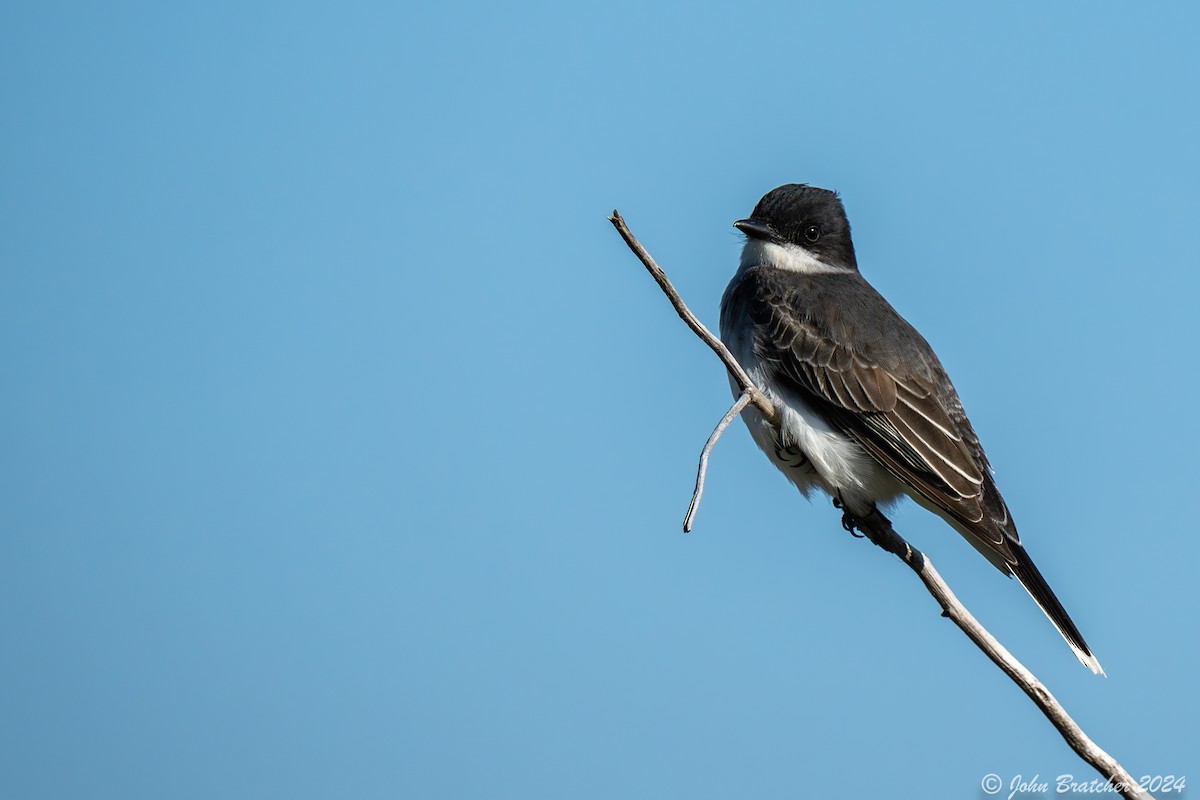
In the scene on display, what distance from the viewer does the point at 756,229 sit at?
8.72m

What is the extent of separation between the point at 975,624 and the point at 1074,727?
2.04ft

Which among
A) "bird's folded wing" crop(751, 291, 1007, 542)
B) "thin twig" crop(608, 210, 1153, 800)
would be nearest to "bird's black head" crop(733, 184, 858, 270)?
"bird's folded wing" crop(751, 291, 1007, 542)

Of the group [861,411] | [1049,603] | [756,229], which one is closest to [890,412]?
[861,411]

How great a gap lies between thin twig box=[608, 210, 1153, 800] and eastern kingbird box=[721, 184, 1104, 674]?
152 cm

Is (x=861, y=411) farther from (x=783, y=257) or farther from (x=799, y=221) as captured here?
(x=799, y=221)

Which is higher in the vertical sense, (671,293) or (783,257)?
(783,257)

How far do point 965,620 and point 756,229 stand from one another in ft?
14.4

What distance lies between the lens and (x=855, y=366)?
25.2ft


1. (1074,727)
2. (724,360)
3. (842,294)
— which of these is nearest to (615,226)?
(724,360)

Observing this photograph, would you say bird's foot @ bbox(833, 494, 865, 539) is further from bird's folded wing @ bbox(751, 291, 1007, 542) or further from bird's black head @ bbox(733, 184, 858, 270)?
bird's black head @ bbox(733, 184, 858, 270)

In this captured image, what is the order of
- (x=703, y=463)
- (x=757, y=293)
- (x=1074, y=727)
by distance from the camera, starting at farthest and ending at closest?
(x=757, y=293) → (x=703, y=463) → (x=1074, y=727)

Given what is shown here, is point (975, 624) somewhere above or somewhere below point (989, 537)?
below

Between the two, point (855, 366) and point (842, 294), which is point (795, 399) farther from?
point (842, 294)

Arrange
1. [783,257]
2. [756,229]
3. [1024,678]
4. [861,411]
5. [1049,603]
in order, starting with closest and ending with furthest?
[1024,678]
[1049,603]
[861,411]
[756,229]
[783,257]
